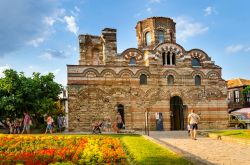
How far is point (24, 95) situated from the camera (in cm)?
2780

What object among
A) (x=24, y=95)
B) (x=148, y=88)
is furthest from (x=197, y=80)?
(x=24, y=95)

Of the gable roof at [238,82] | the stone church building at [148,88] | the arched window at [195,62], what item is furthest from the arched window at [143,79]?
the gable roof at [238,82]

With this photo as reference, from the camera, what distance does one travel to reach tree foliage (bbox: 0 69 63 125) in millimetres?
27000

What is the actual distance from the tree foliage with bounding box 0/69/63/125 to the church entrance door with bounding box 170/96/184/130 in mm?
12377

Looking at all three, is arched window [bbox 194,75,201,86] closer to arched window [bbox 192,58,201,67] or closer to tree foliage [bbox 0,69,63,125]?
arched window [bbox 192,58,201,67]

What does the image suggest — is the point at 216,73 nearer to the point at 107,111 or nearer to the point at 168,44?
the point at 168,44

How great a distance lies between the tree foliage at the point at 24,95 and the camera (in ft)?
88.6

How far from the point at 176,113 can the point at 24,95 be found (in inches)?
627

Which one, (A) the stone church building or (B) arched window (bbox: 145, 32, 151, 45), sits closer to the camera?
(A) the stone church building

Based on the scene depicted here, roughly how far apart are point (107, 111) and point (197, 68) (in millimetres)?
10337

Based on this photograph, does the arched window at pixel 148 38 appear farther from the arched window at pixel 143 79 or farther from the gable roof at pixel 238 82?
the gable roof at pixel 238 82

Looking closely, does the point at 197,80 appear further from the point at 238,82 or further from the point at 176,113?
the point at 238,82

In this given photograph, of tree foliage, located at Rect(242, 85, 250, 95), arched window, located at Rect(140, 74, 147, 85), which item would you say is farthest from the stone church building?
tree foliage, located at Rect(242, 85, 250, 95)

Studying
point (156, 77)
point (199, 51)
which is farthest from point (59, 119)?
point (199, 51)
